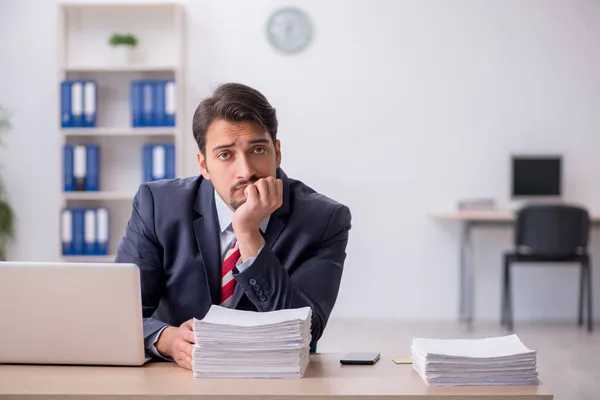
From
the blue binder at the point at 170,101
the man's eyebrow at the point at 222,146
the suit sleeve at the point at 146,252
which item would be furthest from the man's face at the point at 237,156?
the blue binder at the point at 170,101

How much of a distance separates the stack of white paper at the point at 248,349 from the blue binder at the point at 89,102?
455 centimetres

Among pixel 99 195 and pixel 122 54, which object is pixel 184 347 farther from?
pixel 122 54

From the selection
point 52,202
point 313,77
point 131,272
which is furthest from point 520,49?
point 131,272

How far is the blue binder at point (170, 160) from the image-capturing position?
5.89m

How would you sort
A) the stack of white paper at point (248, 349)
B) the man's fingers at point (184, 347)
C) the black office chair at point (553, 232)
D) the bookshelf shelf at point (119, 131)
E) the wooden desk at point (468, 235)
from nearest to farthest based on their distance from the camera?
the stack of white paper at point (248, 349), the man's fingers at point (184, 347), the black office chair at point (553, 232), the wooden desk at point (468, 235), the bookshelf shelf at point (119, 131)

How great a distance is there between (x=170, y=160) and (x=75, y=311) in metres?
4.29

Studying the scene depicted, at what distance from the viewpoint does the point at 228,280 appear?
2092 millimetres

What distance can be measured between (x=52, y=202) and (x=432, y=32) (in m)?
2.94

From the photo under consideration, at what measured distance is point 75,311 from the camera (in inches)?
65.5

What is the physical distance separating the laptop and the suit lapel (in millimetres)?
404

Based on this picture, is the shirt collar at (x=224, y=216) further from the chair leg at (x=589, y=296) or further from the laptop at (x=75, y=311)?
the chair leg at (x=589, y=296)

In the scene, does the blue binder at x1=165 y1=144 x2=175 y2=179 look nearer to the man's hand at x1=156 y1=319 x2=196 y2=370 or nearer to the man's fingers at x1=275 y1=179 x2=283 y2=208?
the man's fingers at x1=275 y1=179 x2=283 y2=208

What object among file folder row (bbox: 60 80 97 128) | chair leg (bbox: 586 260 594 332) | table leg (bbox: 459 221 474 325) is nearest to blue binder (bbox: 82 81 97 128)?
file folder row (bbox: 60 80 97 128)

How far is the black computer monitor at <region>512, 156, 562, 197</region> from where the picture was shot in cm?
612
